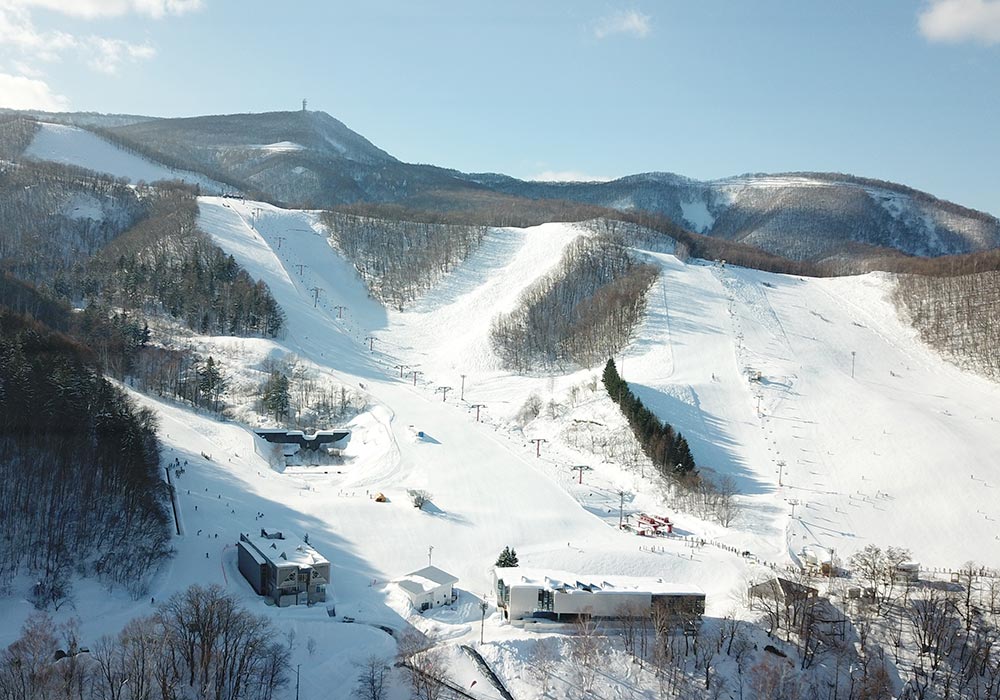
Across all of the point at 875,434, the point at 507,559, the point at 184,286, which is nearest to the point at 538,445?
the point at 507,559

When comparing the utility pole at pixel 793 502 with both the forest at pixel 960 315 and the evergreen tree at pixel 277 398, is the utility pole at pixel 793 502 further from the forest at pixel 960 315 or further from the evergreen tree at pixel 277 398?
the evergreen tree at pixel 277 398

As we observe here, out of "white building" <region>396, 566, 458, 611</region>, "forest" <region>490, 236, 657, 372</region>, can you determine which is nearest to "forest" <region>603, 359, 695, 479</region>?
"forest" <region>490, 236, 657, 372</region>

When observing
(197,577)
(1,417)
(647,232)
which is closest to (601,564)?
(197,577)

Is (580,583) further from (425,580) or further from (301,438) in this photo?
(301,438)

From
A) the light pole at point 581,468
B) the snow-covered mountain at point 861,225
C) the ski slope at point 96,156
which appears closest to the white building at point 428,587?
the light pole at point 581,468

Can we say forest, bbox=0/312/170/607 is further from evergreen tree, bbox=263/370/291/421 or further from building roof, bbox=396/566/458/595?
evergreen tree, bbox=263/370/291/421

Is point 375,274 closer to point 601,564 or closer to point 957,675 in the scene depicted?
point 601,564
